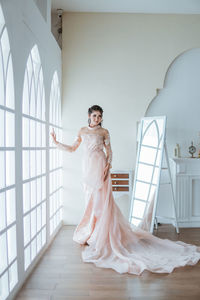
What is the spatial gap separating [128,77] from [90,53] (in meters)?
0.74

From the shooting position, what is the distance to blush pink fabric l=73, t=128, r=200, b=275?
3234mm

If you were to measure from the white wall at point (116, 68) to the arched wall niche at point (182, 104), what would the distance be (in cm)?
27

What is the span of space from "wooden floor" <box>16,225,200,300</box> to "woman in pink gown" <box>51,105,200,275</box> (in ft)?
0.34

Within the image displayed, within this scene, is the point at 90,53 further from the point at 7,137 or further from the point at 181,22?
the point at 7,137

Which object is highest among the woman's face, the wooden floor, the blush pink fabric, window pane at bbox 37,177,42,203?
the woman's face

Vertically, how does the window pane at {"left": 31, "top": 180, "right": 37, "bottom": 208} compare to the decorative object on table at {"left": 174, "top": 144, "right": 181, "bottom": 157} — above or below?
below

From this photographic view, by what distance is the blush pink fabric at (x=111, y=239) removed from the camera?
127 inches

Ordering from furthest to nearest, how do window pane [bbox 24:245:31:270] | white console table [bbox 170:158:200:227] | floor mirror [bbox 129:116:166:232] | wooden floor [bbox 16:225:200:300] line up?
white console table [bbox 170:158:200:227], floor mirror [bbox 129:116:166:232], window pane [bbox 24:245:31:270], wooden floor [bbox 16:225:200:300]

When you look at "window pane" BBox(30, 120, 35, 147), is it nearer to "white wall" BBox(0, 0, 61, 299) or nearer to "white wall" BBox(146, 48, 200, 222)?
"white wall" BBox(0, 0, 61, 299)

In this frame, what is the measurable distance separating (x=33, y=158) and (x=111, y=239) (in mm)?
1305

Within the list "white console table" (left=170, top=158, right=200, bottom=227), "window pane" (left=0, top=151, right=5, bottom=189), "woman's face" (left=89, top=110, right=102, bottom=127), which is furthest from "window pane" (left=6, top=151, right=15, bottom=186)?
"white console table" (left=170, top=158, right=200, bottom=227)

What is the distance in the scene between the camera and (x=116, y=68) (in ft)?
16.5

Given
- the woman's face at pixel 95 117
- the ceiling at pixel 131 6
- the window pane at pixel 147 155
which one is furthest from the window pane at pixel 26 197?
the ceiling at pixel 131 6

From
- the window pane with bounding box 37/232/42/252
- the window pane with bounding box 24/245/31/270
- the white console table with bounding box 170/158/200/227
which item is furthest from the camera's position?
the white console table with bounding box 170/158/200/227
